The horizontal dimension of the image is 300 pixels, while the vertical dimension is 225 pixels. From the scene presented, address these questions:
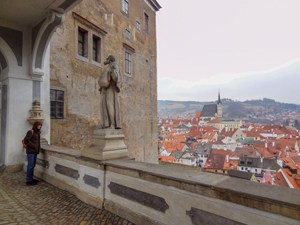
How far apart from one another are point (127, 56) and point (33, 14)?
29.0ft

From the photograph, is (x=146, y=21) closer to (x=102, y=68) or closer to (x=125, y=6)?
(x=125, y=6)

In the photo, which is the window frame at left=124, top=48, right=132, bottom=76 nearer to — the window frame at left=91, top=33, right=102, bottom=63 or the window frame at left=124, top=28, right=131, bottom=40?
the window frame at left=124, top=28, right=131, bottom=40

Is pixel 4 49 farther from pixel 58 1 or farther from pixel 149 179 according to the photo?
pixel 149 179

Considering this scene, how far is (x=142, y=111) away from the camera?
16.4 meters

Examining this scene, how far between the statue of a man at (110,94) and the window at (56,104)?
17.3 feet

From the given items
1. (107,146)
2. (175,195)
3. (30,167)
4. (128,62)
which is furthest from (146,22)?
(175,195)

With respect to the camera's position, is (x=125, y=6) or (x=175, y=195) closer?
(x=175, y=195)

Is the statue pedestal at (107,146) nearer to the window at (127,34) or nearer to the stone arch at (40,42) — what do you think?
the stone arch at (40,42)

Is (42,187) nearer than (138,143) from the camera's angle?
Yes

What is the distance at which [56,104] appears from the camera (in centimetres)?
852

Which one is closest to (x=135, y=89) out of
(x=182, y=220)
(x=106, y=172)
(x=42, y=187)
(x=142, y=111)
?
(x=142, y=111)

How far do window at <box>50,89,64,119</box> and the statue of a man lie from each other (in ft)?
17.3

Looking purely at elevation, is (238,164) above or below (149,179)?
below

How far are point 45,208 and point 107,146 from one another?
144 centimetres
